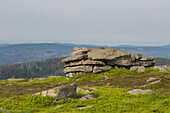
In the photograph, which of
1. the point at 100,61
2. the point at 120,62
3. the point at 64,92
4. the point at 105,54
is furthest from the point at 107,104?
the point at 105,54

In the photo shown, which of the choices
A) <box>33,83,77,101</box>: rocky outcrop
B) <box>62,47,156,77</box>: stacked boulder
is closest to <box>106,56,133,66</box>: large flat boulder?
<box>62,47,156,77</box>: stacked boulder

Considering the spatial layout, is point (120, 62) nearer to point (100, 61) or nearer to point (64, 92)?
point (100, 61)

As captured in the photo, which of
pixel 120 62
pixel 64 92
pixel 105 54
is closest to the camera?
pixel 64 92

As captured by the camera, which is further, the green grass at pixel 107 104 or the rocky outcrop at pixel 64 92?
the rocky outcrop at pixel 64 92

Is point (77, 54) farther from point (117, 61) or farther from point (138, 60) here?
point (138, 60)

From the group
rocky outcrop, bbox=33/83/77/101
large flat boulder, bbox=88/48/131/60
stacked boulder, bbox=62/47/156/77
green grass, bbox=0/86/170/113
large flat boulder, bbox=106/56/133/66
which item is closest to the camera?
green grass, bbox=0/86/170/113

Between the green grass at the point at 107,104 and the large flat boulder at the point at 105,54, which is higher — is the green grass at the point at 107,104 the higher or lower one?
the lower one

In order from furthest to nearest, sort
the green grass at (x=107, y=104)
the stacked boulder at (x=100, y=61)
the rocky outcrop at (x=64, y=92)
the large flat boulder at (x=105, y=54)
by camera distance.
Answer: the large flat boulder at (x=105, y=54), the stacked boulder at (x=100, y=61), the rocky outcrop at (x=64, y=92), the green grass at (x=107, y=104)

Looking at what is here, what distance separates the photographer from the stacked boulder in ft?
157

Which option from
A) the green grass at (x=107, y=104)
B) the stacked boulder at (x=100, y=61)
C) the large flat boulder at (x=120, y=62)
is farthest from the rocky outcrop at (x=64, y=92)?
the large flat boulder at (x=120, y=62)

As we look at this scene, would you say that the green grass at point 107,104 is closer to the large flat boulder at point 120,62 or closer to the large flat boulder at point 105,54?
the large flat boulder at point 105,54

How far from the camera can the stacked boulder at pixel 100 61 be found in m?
47.8

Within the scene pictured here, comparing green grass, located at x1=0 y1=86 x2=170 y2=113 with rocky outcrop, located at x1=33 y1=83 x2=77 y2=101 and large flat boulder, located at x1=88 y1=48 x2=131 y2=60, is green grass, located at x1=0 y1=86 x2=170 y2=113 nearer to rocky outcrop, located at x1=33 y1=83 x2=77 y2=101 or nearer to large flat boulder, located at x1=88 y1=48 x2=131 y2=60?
rocky outcrop, located at x1=33 y1=83 x2=77 y2=101

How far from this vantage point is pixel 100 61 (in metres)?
48.5
